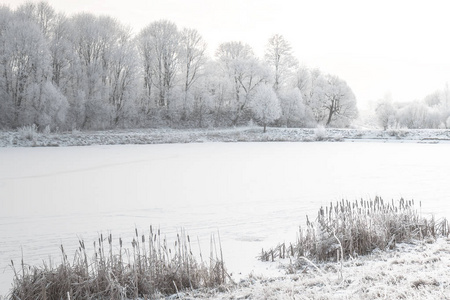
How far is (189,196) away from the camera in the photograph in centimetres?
1252

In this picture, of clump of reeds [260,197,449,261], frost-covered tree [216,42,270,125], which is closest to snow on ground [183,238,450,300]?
clump of reeds [260,197,449,261]

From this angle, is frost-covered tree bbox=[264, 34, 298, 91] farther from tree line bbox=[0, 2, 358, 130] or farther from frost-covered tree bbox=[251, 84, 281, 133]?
frost-covered tree bbox=[251, 84, 281, 133]

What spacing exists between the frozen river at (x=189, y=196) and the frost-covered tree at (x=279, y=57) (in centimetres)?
4408

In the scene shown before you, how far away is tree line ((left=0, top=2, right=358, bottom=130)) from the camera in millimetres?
40438

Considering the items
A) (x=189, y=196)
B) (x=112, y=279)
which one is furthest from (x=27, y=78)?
(x=112, y=279)

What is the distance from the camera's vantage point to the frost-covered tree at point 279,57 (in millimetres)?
64312

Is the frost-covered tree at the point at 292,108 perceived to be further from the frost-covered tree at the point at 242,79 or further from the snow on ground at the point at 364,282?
the snow on ground at the point at 364,282

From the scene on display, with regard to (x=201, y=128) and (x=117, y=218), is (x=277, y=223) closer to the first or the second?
(x=117, y=218)

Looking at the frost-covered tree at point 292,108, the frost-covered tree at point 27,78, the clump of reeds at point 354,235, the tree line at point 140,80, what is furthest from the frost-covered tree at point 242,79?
the clump of reeds at point 354,235

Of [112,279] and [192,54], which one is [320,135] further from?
[112,279]

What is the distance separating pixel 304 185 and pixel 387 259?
825 cm

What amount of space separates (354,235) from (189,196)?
20.7ft

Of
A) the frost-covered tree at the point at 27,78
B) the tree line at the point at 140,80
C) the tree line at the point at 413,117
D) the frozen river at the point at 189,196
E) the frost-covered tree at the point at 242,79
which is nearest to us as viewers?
the frozen river at the point at 189,196

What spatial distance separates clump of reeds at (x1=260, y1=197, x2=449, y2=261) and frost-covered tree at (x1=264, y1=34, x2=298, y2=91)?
5741 cm
